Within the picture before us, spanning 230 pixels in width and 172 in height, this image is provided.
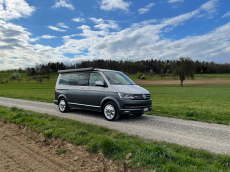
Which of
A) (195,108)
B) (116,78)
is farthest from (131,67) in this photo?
(116,78)

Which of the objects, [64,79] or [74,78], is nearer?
[74,78]

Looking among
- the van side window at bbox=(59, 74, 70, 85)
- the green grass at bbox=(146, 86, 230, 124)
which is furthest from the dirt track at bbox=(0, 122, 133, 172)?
the green grass at bbox=(146, 86, 230, 124)

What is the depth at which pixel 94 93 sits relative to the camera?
792 centimetres

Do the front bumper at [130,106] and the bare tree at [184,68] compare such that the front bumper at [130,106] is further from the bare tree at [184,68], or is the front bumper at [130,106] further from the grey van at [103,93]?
the bare tree at [184,68]

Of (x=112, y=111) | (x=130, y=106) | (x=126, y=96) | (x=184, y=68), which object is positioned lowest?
(x=112, y=111)

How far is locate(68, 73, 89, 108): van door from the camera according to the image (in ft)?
27.8

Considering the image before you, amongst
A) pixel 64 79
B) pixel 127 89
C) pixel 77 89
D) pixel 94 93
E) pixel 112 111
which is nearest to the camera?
pixel 127 89

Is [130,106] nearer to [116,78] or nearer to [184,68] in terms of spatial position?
[116,78]

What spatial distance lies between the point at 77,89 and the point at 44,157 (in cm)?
488


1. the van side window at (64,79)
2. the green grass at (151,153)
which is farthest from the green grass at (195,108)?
the van side window at (64,79)

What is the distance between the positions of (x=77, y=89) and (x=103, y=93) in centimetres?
183

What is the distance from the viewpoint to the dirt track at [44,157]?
3.59 meters

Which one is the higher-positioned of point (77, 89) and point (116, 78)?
point (116, 78)

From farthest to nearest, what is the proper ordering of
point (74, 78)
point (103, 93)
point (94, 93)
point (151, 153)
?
1. point (74, 78)
2. point (94, 93)
3. point (103, 93)
4. point (151, 153)
